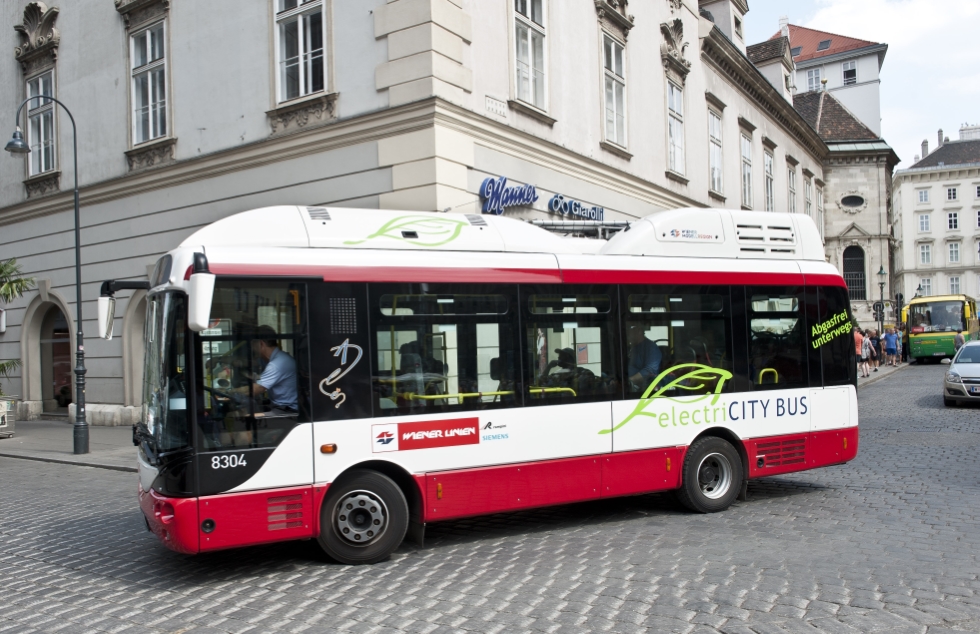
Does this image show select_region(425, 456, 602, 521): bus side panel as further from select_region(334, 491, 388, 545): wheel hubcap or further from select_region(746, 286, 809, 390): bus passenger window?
select_region(746, 286, 809, 390): bus passenger window

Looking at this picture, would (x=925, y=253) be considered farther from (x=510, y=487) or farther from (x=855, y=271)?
(x=510, y=487)

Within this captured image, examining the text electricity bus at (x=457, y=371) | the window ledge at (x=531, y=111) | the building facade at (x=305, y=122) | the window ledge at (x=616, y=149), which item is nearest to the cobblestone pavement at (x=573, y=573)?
the text electricity bus at (x=457, y=371)

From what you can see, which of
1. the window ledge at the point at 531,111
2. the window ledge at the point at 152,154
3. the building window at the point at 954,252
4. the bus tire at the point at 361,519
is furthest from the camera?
the building window at the point at 954,252

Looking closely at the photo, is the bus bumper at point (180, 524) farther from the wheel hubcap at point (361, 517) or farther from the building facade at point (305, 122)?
the building facade at point (305, 122)

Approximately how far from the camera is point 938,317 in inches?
1668

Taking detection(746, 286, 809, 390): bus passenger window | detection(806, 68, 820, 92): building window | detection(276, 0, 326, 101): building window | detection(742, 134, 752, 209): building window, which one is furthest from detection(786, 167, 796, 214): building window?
detection(806, 68, 820, 92): building window

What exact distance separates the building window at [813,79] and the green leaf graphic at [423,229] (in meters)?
71.2

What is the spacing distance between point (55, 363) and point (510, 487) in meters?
19.6

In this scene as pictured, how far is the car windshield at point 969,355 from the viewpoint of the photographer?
20.1 meters

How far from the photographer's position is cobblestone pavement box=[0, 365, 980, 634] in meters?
5.45

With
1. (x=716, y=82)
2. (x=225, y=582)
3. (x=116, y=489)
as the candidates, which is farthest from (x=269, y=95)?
(x=716, y=82)

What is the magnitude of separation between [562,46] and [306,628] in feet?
50.0

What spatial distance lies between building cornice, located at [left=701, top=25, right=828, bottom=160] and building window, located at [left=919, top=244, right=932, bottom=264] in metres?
64.8

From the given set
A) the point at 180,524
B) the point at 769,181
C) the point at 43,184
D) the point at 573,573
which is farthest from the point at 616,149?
the point at 769,181
